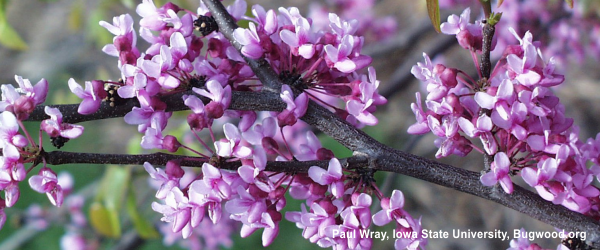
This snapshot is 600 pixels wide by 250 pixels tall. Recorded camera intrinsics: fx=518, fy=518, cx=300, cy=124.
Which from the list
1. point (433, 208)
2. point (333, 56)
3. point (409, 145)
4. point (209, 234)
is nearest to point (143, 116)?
point (333, 56)

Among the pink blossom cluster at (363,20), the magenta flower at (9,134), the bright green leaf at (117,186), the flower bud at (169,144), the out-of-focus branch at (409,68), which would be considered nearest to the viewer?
the magenta flower at (9,134)

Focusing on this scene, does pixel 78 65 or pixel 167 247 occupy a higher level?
pixel 78 65

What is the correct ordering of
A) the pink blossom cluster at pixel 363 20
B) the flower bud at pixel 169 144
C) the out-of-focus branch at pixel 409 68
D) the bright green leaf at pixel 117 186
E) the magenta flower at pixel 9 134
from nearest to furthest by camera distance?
the magenta flower at pixel 9 134 < the flower bud at pixel 169 144 < the bright green leaf at pixel 117 186 < the out-of-focus branch at pixel 409 68 < the pink blossom cluster at pixel 363 20

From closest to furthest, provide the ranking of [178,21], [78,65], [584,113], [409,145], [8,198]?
1. [8,198]
2. [178,21]
3. [409,145]
4. [584,113]
5. [78,65]

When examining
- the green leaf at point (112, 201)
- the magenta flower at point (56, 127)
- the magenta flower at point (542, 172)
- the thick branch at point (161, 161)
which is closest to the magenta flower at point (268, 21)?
the thick branch at point (161, 161)

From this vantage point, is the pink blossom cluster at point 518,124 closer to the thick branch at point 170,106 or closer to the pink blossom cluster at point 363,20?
the thick branch at point 170,106

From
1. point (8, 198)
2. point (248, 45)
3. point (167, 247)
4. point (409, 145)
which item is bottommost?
point (167, 247)

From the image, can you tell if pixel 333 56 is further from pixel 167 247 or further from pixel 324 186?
pixel 167 247

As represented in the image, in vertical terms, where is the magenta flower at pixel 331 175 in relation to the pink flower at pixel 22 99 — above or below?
below

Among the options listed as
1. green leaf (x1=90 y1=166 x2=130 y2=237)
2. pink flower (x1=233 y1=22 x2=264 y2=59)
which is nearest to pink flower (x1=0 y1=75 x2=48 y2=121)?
pink flower (x1=233 y1=22 x2=264 y2=59)
